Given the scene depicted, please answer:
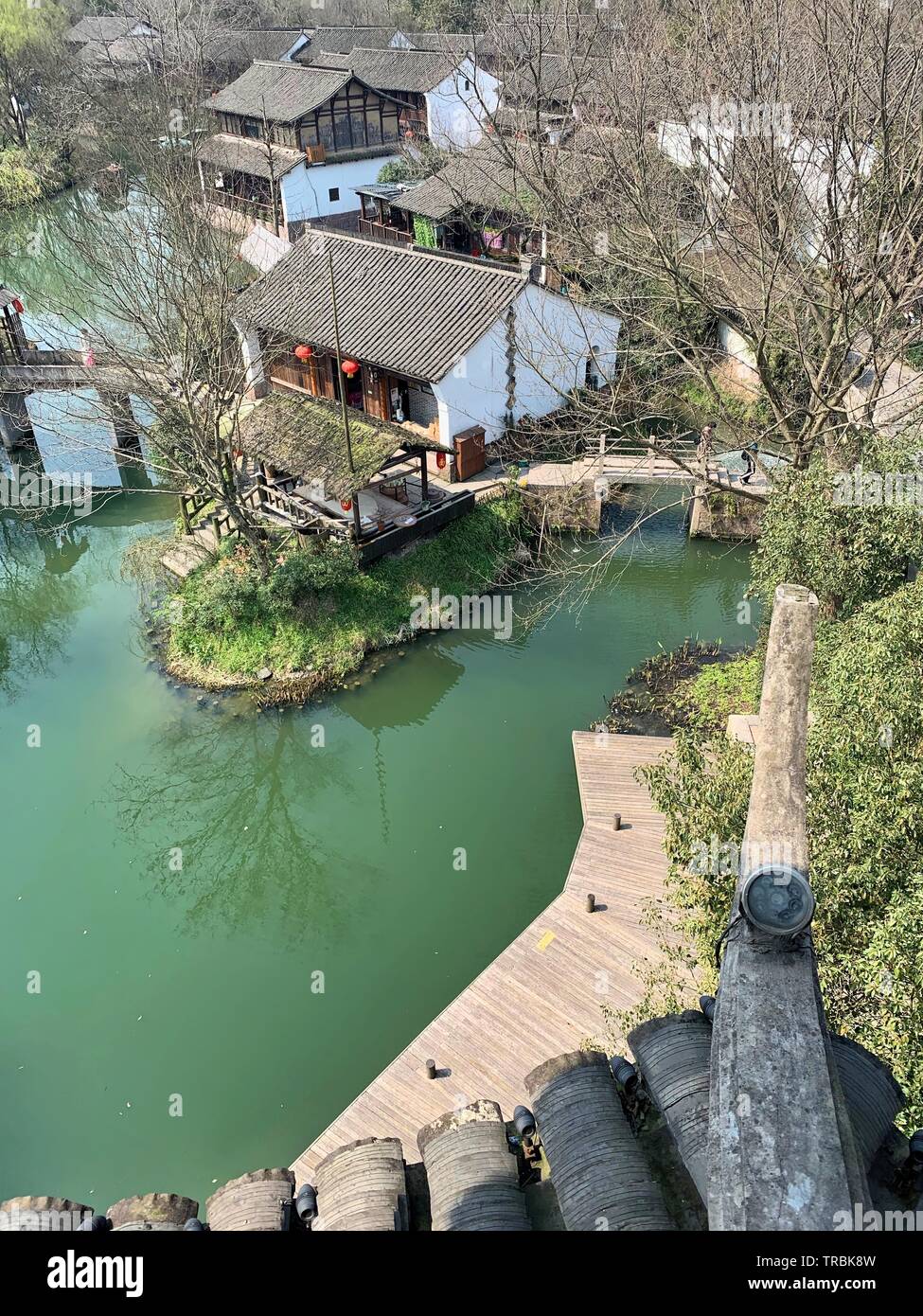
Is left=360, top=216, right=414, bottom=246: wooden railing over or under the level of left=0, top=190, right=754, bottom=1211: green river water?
over

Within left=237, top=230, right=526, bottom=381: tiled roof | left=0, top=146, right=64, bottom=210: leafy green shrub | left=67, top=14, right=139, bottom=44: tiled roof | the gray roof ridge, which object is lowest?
left=237, top=230, right=526, bottom=381: tiled roof

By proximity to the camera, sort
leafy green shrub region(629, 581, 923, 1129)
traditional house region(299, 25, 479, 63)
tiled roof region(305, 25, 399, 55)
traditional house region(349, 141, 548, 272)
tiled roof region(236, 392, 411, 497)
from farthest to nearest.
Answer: tiled roof region(305, 25, 399, 55)
traditional house region(299, 25, 479, 63)
traditional house region(349, 141, 548, 272)
tiled roof region(236, 392, 411, 497)
leafy green shrub region(629, 581, 923, 1129)

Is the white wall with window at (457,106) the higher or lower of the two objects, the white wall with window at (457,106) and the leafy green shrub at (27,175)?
the higher

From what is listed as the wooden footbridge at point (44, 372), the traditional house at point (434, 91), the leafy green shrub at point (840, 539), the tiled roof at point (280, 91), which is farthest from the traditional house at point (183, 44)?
the leafy green shrub at point (840, 539)

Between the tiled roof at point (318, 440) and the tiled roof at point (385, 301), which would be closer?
the tiled roof at point (318, 440)

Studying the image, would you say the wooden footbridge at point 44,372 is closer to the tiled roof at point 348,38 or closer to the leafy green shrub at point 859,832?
the leafy green shrub at point 859,832

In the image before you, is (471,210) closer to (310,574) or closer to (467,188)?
(467,188)

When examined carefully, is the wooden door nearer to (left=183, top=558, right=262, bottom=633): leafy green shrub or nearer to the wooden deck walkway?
(left=183, top=558, right=262, bottom=633): leafy green shrub

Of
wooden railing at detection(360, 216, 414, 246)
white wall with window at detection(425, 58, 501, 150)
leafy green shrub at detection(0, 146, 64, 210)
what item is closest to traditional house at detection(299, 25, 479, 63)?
white wall with window at detection(425, 58, 501, 150)
